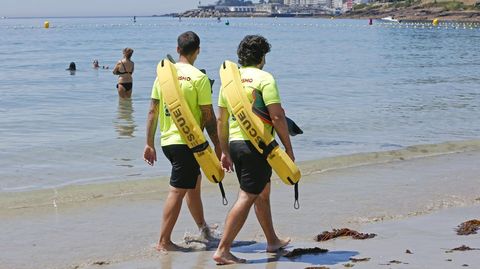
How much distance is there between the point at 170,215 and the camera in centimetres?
681

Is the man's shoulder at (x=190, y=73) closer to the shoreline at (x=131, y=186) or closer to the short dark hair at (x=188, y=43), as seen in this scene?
the short dark hair at (x=188, y=43)

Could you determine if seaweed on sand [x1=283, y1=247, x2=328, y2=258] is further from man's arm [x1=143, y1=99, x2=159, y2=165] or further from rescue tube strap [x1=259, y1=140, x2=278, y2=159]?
man's arm [x1=143, y1=99, x2=159, y2=165]

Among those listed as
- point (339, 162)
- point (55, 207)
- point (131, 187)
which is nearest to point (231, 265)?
point (55, 207)

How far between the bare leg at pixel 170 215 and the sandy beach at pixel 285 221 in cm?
12

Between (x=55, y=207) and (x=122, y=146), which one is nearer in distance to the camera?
(x=55, y=207)

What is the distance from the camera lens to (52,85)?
1136 inches

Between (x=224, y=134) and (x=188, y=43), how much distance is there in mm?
839

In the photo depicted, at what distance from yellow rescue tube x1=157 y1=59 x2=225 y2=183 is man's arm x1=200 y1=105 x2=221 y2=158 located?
131mm

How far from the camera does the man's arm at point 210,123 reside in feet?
21.5

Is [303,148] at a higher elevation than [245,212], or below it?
below

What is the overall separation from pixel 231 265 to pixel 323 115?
1360 cm

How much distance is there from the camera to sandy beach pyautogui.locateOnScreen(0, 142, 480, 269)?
21.9 ft

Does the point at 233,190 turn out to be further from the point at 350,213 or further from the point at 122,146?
the point at 122,146

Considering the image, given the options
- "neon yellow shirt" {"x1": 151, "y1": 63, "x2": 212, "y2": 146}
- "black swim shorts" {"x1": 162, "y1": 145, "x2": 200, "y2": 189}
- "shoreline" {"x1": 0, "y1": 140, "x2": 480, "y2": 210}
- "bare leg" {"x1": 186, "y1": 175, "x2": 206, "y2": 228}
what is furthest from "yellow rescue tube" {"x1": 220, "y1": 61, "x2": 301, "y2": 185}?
"shoreline" {"x1": 0, "y1": 140, "x2": 480, "y2": 210}
